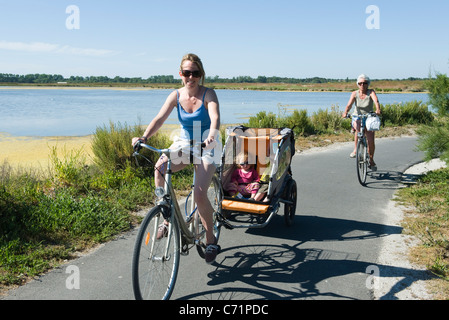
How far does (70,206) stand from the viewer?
6195 millimetres

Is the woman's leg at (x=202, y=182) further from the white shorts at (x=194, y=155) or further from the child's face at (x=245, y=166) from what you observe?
the child's face at (x=245, y=166)

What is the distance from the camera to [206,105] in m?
4.31

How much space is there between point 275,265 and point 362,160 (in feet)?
16.3

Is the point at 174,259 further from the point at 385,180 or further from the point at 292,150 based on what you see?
the point at 385,180

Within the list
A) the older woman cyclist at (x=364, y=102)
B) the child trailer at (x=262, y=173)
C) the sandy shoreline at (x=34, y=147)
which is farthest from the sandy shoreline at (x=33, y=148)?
the older woman cyclist at (x=364, y=102)

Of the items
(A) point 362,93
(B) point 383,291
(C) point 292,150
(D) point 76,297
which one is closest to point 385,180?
(A) point 362,93

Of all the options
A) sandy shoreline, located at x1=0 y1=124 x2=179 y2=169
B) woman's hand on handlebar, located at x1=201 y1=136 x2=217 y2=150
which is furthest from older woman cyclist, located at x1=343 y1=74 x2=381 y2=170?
sandy shoreline, located at x1=0 y1=124 x2=179 y2=169

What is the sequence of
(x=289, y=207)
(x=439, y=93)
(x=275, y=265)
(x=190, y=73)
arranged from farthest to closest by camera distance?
(x=439, y=93), (x=289, y=207), (x=275, y=265), (x=190, y=73)

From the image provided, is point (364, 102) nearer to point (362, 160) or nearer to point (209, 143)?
point (362, 160)

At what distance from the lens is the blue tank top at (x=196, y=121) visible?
4.27m

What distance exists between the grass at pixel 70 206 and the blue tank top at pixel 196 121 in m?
0.72

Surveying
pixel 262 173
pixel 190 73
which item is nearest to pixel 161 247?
pixel 190 73
